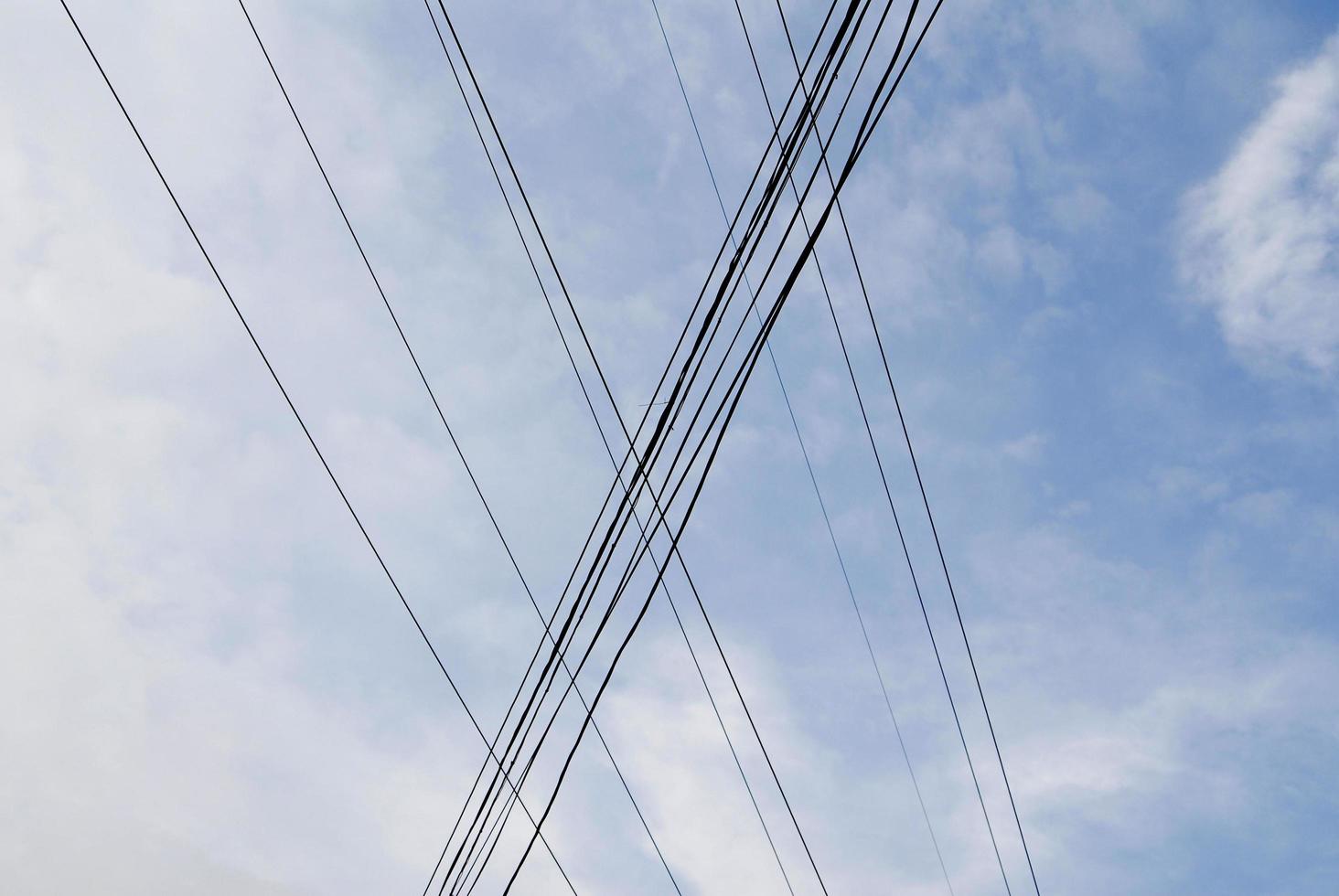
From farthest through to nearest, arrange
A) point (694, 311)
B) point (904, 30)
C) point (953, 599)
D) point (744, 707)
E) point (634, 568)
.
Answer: point (953, 599) < point (744, 707) < point (634, 568) < point (694, 311) < point (904, 30)

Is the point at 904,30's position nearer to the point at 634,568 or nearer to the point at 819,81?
the point at 819,81

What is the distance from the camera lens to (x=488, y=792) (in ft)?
22.5

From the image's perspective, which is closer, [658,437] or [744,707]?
[658,437]

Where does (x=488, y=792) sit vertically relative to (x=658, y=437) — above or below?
below

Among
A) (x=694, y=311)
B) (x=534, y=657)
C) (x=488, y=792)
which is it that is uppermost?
(x=694, y=311)

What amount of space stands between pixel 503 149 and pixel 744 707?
4.71 meters

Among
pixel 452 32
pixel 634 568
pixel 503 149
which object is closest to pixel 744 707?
pixel 634 568

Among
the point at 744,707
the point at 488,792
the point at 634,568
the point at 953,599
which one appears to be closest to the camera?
the point at 634,568

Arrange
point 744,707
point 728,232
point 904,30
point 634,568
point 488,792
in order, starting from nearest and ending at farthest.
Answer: point 904,30 < point 728,232 < point 634,568 < point 488,792 < point 744,707

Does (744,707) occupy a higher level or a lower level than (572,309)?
lower

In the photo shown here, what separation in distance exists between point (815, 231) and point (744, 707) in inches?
157

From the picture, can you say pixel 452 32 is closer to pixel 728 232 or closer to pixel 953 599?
pixel 728 232

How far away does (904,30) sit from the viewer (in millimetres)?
5090

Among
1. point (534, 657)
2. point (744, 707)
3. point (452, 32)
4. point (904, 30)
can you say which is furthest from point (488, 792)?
point (904, 30)
